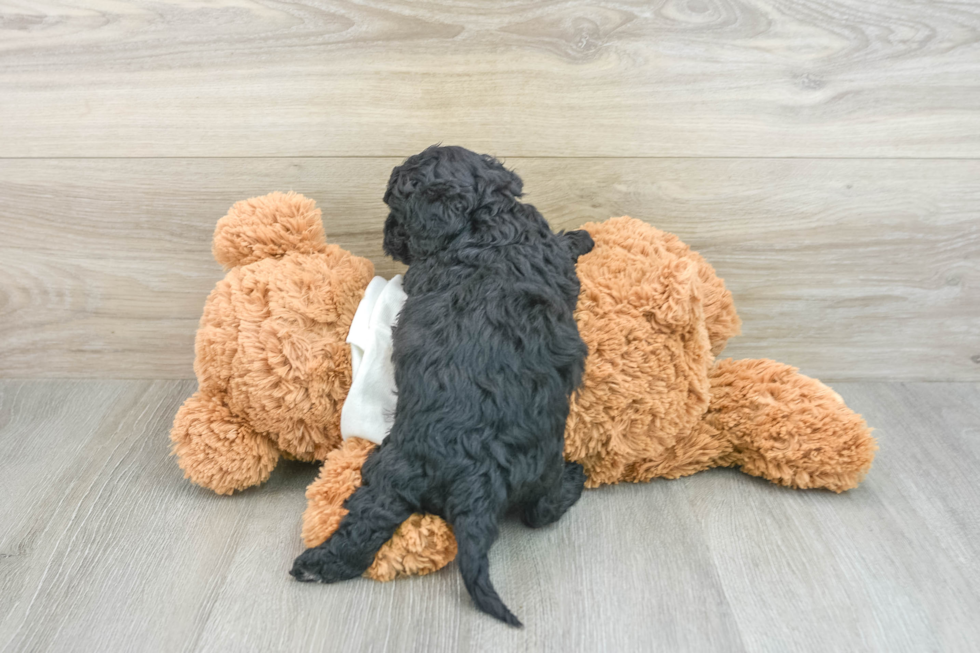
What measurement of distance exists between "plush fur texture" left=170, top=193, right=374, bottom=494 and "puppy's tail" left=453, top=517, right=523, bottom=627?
0.24 meters

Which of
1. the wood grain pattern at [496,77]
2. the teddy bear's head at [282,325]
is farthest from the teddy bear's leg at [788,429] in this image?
the teddy bear's head at [282,325]

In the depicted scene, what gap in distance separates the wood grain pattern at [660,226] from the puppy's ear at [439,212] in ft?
0.71

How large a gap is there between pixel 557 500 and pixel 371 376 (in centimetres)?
24

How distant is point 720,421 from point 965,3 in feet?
1.98

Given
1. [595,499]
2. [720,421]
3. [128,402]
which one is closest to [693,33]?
[720,421]

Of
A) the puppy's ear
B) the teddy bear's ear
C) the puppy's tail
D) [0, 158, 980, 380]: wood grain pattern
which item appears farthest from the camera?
[0, 158, 980, 380]: wood grain pattern

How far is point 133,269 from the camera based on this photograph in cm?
101

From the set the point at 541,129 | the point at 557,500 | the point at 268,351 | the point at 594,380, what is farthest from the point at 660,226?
the point at 268,351

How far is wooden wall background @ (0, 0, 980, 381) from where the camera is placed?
2.90 ft

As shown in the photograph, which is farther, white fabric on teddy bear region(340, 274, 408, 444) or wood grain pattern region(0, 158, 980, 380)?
wood grain pattern region(0, 158, 980, 380)

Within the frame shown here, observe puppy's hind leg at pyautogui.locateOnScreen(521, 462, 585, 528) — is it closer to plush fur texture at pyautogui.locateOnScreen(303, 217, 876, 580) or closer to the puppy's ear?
plush fur texture at pyautogui.locateOnScreen(303, 217, 876, 580)

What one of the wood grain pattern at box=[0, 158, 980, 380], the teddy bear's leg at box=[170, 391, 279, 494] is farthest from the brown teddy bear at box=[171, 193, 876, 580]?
the wood grain pattern at box=[0, 158, 980, 380]

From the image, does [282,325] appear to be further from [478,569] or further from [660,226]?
[660,226]

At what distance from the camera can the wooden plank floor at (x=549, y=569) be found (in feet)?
2.09
